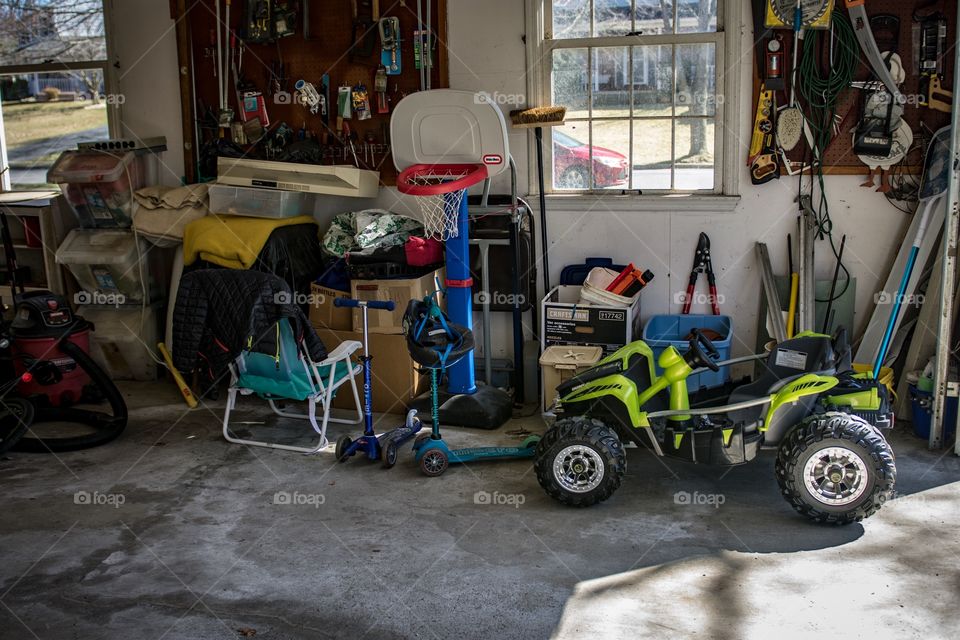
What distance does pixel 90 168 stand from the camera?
6070 millimetres

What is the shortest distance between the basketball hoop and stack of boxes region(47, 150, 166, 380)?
2.04m

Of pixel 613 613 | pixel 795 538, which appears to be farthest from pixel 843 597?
pixel 613 613

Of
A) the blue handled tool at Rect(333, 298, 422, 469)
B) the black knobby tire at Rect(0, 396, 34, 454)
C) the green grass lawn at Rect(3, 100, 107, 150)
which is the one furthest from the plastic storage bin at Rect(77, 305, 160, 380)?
the blue handled tool at Rect(333, 298, 422, 469)

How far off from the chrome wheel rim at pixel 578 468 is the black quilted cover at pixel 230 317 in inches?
57.6

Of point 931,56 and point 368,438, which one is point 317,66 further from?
point 931,56

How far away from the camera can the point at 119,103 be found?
259 inches

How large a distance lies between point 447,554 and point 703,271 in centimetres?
263

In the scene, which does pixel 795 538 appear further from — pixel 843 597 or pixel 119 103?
pixel 119 103

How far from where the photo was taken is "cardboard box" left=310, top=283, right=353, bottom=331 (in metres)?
5.73

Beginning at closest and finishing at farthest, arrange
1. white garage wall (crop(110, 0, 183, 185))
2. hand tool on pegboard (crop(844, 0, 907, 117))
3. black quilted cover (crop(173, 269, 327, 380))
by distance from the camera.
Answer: black quilted cover (crop(173, 269, 327, 380))
hand tool on pegboard (crop(844, 0, 907, 117))
white garage wall (crop(110, 0, 183, 185))

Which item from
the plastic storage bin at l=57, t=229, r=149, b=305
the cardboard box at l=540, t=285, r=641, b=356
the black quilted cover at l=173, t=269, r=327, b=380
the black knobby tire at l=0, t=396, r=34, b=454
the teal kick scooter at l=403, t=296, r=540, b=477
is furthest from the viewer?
the plastic storage bin at l=57, t=229, r=149, b=305

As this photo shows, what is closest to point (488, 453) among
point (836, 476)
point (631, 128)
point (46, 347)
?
point (836, 476)

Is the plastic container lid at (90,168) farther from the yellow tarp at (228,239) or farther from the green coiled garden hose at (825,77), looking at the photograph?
the green coiled garden hose at (825,77)

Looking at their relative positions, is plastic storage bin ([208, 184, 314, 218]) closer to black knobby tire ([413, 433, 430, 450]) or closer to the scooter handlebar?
the scooter handlebar
